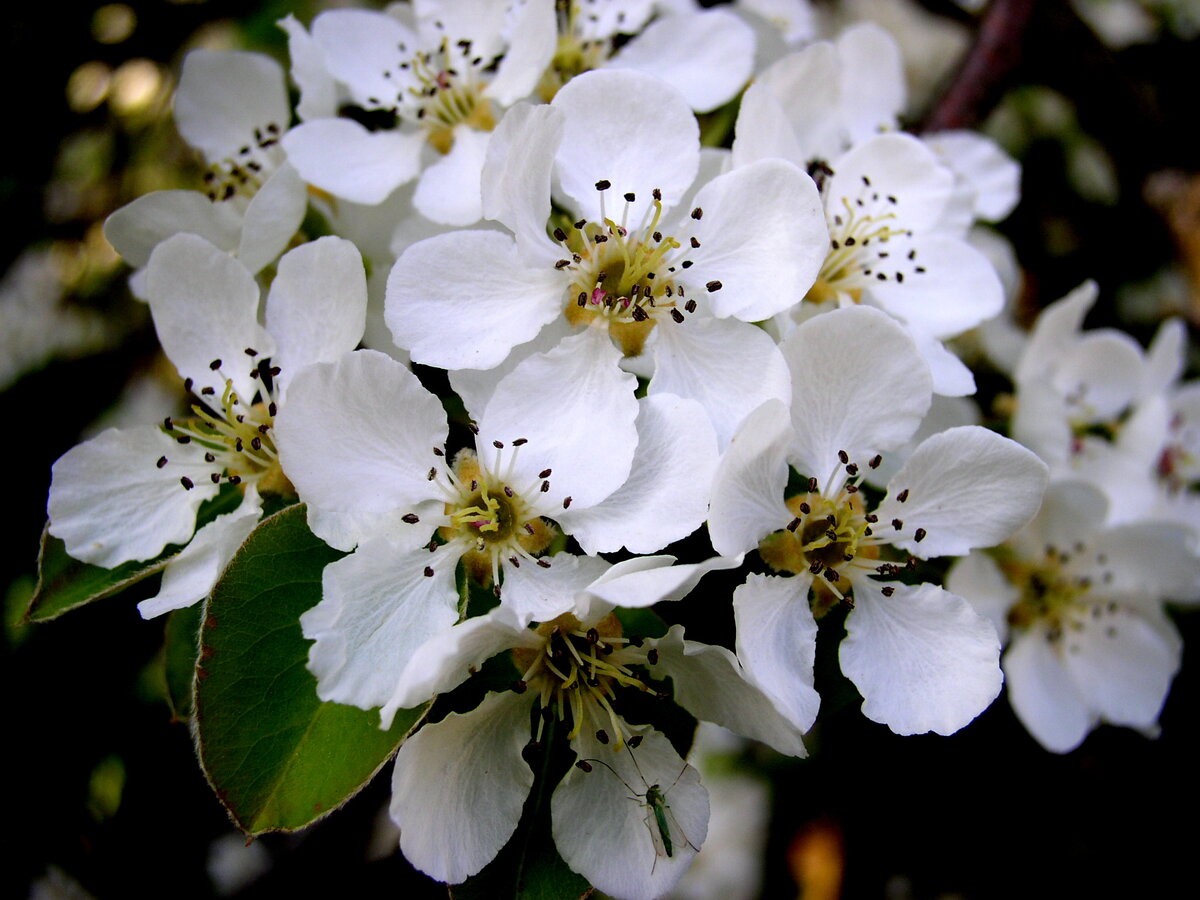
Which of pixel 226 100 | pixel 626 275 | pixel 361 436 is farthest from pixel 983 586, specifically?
pixel 226 100

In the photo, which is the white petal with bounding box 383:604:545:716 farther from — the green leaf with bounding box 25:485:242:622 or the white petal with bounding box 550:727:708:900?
the green leaf with bounding box 25:485:242:622

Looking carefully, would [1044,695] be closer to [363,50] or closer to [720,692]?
[720,692]

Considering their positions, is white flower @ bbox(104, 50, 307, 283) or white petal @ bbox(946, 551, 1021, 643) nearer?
white flower @ bbox(104, 50, 307, 283)

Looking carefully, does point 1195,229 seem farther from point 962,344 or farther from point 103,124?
point 103,124

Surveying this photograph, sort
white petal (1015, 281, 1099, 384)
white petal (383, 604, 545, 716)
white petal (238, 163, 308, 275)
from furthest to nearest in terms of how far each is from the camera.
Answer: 1. white petal (1015, 281, 1099, 384)
2. white petal (238, 163, 308, 275)
3. white petal (383, 604, 545, 716)

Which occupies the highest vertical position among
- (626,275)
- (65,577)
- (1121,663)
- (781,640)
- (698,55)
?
(698,55)

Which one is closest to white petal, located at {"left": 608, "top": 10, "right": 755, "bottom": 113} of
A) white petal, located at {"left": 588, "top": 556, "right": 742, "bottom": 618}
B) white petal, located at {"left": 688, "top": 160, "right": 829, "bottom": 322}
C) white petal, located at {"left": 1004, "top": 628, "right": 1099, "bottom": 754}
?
white petal, located at {"left": 688, "top": 160, "right": 829, "bottom": 322}

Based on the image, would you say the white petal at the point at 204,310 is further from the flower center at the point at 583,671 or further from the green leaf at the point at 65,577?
the flower center at the point at 583,671
